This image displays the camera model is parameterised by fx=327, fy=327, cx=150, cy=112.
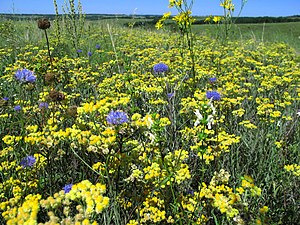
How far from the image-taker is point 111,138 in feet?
5.70

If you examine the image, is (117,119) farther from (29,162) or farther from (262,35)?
(262,35)

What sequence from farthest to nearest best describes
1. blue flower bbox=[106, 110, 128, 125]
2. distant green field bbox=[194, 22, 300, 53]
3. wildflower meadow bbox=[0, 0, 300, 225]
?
1. distant green field bbox=[194, 22, 300, 53]
2. blue flower bbox=[106, 110, 128, 125]
3. wildflower meadow bbox=[0, 0, 300, 225]

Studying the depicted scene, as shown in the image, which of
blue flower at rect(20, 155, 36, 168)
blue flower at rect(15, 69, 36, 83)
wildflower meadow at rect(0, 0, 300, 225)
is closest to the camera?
wildflower meadow at rect(0, 0, 300, 225)

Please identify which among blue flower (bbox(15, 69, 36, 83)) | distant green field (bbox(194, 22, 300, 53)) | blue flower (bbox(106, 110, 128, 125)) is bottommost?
blue flower (bbox(106, 110, 128, 125))

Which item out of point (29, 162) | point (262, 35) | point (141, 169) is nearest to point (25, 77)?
point (29, 162)

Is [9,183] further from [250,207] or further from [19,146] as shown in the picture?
[250,207]

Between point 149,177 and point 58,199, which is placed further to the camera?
point 149,177

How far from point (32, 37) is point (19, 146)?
6.46 metres

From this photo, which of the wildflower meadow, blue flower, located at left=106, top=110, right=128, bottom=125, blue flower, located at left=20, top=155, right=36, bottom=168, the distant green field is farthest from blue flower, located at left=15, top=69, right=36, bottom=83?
the distant green field

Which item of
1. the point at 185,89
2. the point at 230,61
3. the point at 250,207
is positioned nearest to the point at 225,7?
the point at 185,89

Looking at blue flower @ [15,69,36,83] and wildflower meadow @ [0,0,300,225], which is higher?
blue flower @ [15,69,36,83]

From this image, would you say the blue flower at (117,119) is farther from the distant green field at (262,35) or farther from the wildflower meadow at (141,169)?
the distant green field at (262,35)

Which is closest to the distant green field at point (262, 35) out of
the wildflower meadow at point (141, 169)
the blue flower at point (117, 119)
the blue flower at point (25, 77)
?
the wildflower meadow at point (141, 169)

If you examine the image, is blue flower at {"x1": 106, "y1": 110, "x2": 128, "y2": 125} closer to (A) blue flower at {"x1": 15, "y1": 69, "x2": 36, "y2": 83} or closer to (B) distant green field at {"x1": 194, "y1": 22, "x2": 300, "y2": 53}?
(A) blue flower at {"x1": 15, "y1": 69, "x2": 36, "y2": 83}
